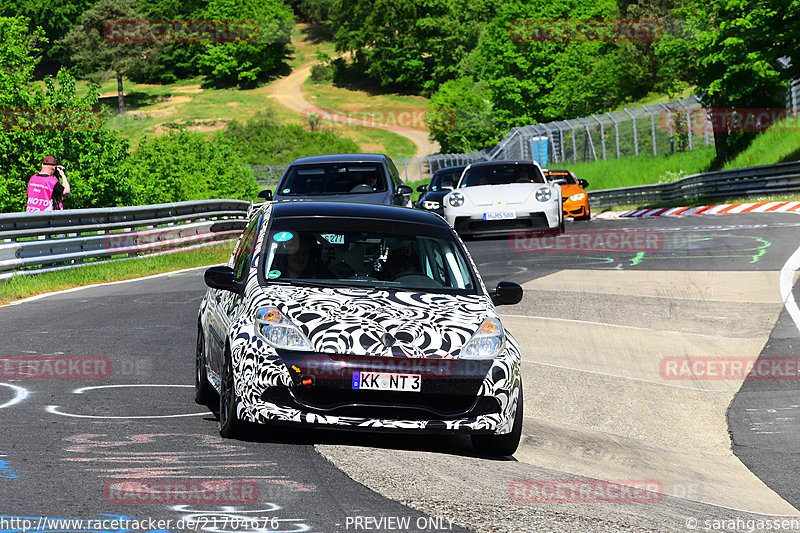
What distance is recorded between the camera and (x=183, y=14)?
148m

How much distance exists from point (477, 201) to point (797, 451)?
11902 mm

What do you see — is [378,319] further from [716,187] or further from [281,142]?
[281,142]

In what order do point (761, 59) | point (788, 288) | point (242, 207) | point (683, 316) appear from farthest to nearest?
point (761, 59)
point (242, 207)
point (788, 288)
point (683, 316)

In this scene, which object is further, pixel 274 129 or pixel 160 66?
pixel 160 66

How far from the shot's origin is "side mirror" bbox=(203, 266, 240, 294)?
280 inches

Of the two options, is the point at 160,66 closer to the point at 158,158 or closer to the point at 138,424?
the point at 158,158

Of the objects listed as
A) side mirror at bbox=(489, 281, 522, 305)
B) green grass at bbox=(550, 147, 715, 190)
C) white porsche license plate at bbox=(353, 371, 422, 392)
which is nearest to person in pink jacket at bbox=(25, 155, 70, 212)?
side mirror at bbox=(489, 281, 522, 305)

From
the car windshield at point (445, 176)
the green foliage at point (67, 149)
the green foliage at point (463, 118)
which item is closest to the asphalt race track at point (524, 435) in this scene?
the car windshield at point (445, 176)

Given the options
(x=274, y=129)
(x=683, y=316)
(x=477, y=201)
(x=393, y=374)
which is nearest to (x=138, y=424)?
(x=393, y=374)

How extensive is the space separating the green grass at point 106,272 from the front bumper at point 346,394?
9281 millimetres

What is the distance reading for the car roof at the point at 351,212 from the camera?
7.73 m

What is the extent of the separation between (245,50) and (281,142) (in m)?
43.7

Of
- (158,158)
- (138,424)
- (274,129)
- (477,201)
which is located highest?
(138,424)

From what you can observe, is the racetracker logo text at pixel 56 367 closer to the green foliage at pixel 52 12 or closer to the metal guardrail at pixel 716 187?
the metal guardrail at pixel 716 187
